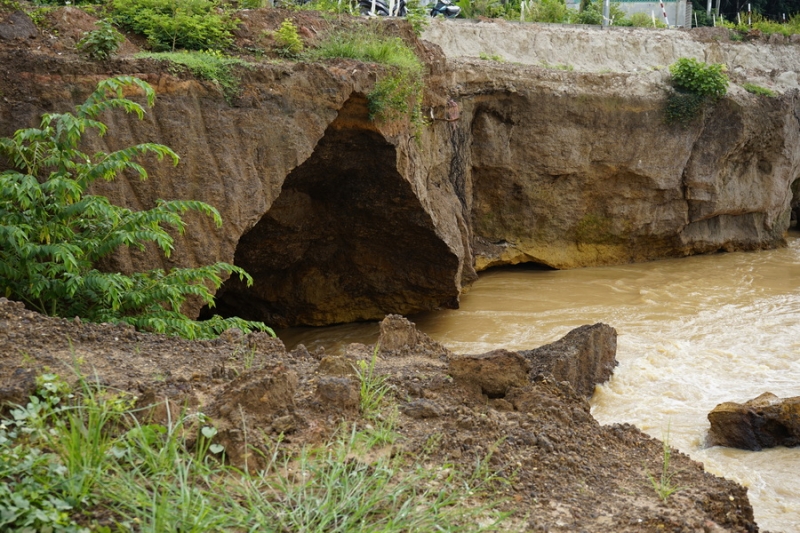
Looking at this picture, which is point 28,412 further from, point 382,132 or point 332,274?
point 332,274

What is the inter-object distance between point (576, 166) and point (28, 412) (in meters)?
11.3

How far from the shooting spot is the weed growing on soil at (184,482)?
2721 mm

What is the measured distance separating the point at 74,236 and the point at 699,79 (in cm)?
1137

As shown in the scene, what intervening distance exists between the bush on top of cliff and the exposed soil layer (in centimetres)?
397

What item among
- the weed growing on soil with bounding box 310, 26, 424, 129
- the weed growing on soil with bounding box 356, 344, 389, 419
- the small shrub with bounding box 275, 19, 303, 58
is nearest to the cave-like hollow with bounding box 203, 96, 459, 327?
the weed growing on soil with bounding box 310, 26, 424, 129

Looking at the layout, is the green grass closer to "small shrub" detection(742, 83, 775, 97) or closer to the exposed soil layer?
the exposed soil layer

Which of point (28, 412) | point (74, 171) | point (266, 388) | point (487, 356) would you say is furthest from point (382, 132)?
point (28, 412)

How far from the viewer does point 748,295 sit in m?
11.9

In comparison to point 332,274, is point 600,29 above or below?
above

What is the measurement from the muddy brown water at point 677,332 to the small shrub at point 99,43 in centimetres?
424

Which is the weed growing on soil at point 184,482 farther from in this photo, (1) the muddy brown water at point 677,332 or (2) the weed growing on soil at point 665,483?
(1) the muddy brown water at point 677,332

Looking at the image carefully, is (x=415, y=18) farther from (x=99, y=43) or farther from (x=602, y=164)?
(x=99, y=43)

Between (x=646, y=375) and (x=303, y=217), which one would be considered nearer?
(x=646, y=375)

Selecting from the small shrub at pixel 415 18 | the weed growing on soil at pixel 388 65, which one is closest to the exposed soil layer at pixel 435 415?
the weed growing on soil at pixel 388 65
